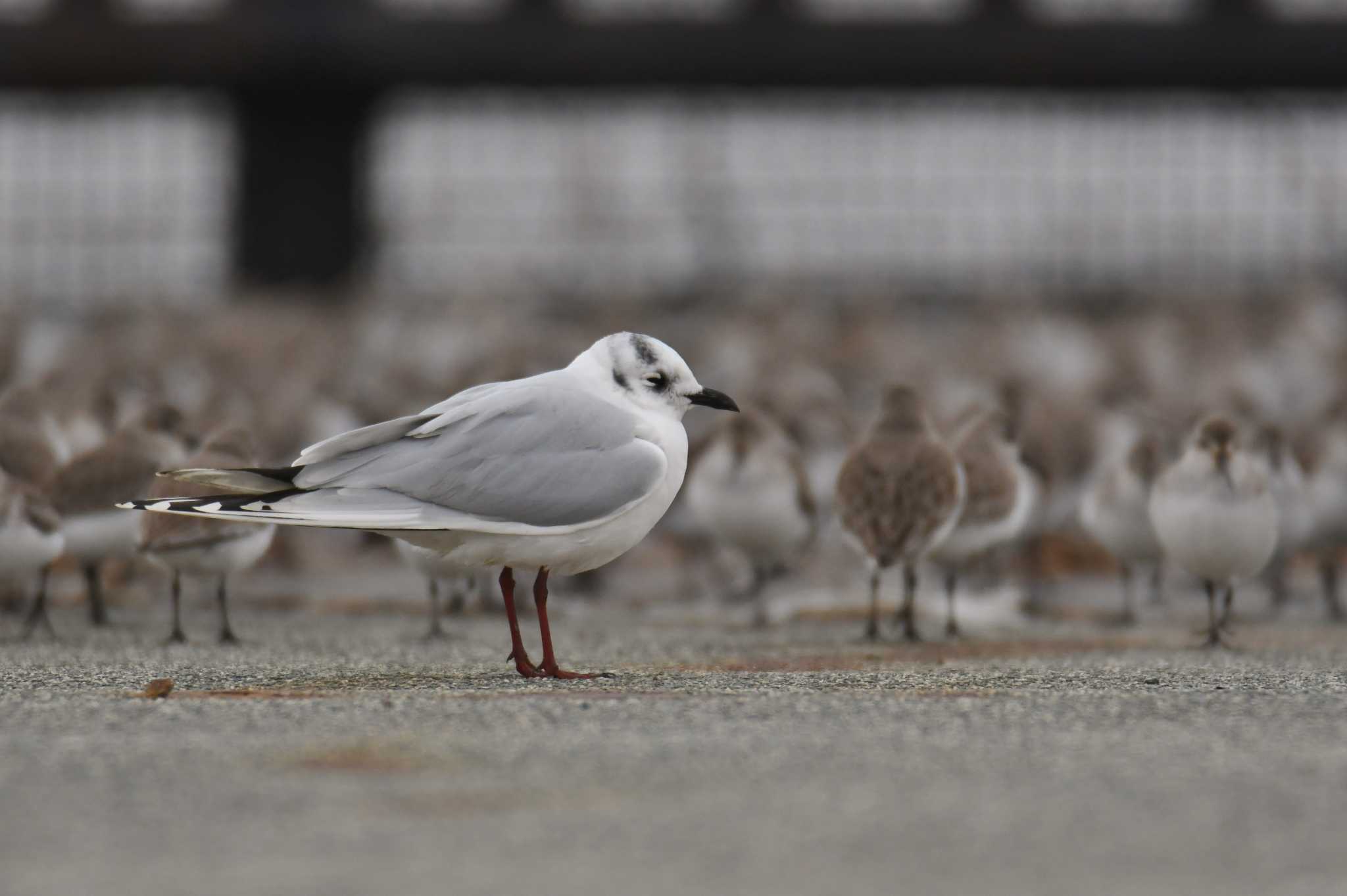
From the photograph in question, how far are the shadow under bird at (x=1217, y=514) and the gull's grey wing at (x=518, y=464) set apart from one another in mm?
2588

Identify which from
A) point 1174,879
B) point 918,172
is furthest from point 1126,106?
point 1174,879

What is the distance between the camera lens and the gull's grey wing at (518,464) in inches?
230

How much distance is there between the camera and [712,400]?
6.39m

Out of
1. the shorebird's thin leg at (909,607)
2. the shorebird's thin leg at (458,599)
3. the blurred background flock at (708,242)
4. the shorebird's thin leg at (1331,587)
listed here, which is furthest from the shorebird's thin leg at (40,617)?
the shorebird's thin leg at (1331,587)

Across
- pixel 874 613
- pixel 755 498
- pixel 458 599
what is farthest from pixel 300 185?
pixel 874 613

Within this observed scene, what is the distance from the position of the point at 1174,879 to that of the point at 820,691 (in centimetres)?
204

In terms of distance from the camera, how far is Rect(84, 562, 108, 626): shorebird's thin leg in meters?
8.09

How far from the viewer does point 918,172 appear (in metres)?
22.8

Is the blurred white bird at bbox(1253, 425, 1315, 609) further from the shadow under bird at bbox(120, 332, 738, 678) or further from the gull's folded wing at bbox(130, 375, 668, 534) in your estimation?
the gull's folded wing at bbox(130, 375, 668, 534)

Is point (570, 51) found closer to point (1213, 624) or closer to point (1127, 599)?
point (1127, 599)

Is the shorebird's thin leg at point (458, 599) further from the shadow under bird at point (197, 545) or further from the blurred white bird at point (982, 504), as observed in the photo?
the blurred white bird at point (982, 504)

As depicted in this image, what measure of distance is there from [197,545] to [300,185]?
1348cm

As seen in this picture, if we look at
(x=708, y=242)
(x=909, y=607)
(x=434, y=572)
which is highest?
Answer: (x=708, y=242)

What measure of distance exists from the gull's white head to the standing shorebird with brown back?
163cm
